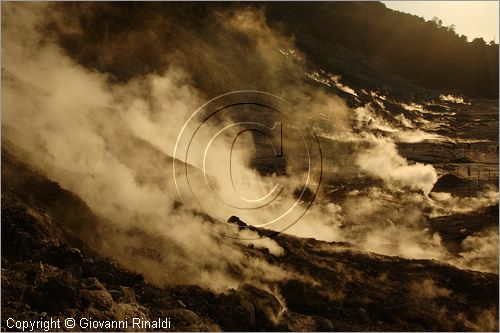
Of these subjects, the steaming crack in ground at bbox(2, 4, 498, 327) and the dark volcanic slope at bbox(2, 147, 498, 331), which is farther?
the steaming crack in ground at bbox(2, 4, 498, 327)

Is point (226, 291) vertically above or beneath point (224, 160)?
beneath

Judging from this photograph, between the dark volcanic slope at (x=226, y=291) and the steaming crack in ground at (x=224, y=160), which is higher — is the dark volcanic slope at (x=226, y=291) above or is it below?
below

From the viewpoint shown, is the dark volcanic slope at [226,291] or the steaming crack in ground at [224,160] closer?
the dark volcanic slope at [226,291]

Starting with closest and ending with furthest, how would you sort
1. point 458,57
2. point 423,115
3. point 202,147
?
point 202,147
point 423,115
point 458,57

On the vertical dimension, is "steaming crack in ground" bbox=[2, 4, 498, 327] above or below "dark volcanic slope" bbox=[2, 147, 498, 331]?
Answer: above

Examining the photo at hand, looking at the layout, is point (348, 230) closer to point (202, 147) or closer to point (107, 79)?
point (202, 147)

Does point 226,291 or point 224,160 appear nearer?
point 226,291

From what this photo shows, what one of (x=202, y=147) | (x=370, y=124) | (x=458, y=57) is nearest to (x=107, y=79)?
(x=202, y=147)

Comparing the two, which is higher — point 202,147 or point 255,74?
point 255,74
